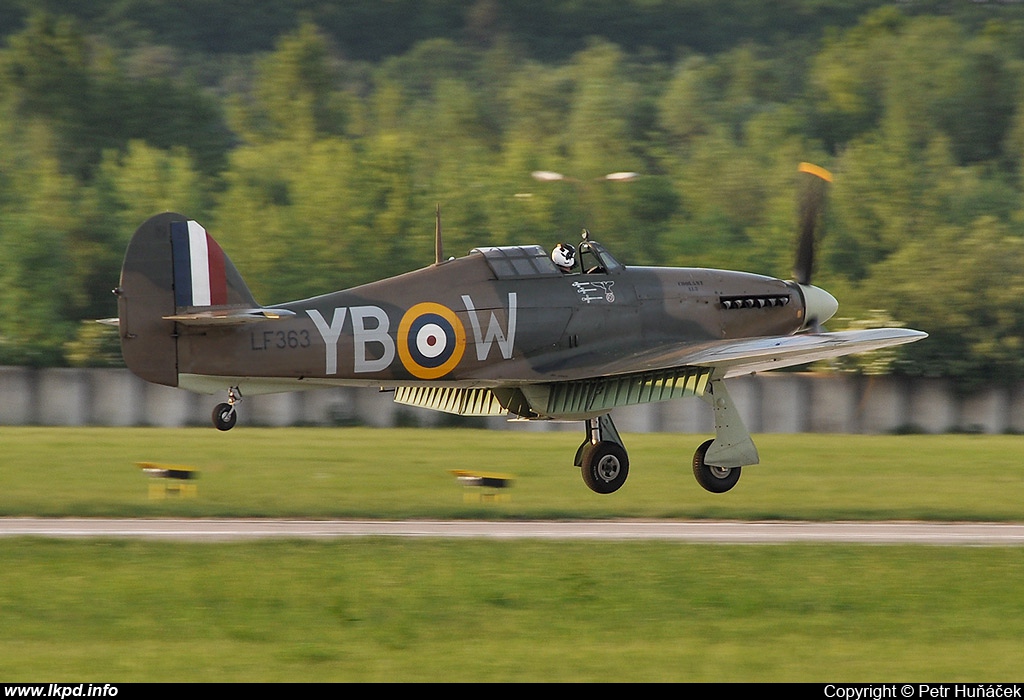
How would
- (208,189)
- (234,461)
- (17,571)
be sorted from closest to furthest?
1. (17,571)
2. (234,461)
3. (208,189)

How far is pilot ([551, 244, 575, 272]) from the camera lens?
65.7 ft

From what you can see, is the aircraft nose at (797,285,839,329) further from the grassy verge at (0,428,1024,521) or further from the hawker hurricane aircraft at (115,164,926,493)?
the grassy verge at (0,428,1024,521)

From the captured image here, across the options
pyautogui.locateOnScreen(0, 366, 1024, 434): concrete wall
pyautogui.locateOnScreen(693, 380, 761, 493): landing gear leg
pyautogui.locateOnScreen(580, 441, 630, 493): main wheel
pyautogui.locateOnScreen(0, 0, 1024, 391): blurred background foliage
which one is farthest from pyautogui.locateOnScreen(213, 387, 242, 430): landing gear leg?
pyautogui.locateOnScreen(0, 0, 1024, 391): blurred background foliage

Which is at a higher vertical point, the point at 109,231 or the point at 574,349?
the point at 109,231

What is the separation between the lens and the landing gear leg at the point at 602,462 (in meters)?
19.9

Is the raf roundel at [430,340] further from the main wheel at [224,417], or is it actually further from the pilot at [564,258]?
the main wheel at [224,417]

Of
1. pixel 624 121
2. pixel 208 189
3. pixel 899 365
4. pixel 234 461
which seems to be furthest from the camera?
pixel 624 121

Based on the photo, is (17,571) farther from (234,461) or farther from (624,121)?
(624,121)

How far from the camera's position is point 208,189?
60906mm

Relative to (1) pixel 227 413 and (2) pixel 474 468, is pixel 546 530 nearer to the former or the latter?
(1) pixel 227 413

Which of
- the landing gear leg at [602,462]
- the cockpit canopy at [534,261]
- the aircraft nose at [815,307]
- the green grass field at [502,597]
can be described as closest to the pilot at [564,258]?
the cockpit canopy at [534,261]

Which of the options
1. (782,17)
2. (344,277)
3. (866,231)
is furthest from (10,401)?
(782,17)

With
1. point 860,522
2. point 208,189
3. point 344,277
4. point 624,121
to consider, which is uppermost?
point 624,121

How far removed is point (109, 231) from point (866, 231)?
29126 mm
